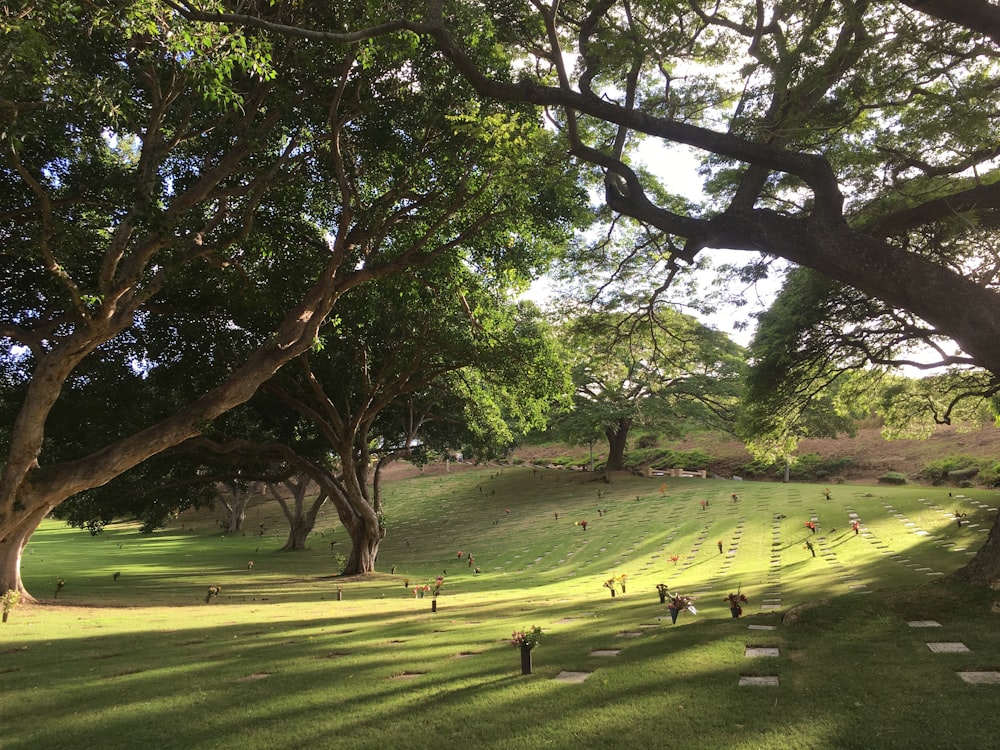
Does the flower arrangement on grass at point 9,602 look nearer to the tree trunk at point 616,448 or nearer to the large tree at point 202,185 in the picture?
the large tree at point 202,185

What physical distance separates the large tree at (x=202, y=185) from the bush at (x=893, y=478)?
23.1 metres

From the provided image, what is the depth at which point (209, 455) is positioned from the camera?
48.5ft

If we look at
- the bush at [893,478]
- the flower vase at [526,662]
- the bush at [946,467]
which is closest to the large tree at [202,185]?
the flower vase at [526,662]

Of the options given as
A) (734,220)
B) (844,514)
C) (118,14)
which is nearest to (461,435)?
(844,514)

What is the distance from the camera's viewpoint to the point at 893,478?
24406 mm

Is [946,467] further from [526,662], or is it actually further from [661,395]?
[526,662]

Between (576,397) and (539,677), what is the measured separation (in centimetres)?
2655

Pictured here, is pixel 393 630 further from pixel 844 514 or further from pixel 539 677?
pixel 844 514

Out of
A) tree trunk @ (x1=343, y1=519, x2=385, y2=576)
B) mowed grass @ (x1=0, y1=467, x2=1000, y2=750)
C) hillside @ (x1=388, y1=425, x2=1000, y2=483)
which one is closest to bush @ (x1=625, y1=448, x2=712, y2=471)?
hillside @ (x1=388, y1=425, x2=1000, y2=483)

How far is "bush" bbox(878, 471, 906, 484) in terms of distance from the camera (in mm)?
24219

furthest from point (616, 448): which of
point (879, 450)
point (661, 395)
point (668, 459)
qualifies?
point (879, 450)

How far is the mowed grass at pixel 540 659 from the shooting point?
3.52 metres

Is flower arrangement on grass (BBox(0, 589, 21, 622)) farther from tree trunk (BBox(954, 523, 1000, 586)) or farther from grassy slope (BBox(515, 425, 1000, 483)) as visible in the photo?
grassy slope (BBox(515, 425, 1000, 483))

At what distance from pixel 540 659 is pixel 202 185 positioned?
25.1 feet
